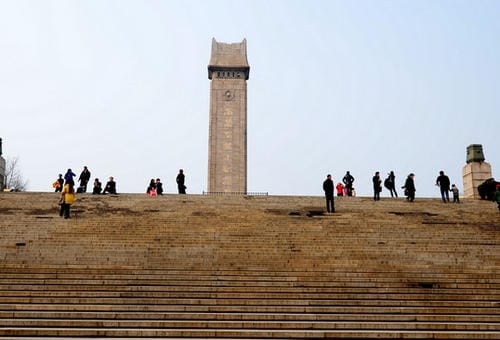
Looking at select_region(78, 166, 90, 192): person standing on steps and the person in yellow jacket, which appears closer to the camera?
the person in yellow jacket

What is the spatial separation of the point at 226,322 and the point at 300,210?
939cm

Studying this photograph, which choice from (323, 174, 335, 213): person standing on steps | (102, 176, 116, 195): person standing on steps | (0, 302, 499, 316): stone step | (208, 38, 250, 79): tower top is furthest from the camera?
(208, 38, 250, 79): tower top

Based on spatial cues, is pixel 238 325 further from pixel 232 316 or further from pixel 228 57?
pixel 228 57

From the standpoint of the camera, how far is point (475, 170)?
75.8 feet

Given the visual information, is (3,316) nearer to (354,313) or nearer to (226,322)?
(226,322)

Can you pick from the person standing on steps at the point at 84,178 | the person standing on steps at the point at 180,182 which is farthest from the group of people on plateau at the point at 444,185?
the person standing on steps at the point at 84,178

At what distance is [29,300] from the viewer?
34.4 ft

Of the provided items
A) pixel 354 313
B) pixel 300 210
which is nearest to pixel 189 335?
pixel 354 313

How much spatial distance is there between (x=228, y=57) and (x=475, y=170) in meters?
25.8

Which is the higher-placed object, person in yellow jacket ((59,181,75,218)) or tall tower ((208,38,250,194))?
tall tower ((208,38,250,194))

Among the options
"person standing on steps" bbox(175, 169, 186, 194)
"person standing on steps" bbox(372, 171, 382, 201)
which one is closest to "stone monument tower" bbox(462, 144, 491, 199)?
"person standing on steps" bbox(372, 171, 382, 201)

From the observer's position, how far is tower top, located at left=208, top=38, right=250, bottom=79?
4408 centimetres

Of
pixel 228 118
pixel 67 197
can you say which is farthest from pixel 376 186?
pixel 228 118

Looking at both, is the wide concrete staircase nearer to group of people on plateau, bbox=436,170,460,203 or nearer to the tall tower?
group of people on plateau, bbox=436,170,460,203
